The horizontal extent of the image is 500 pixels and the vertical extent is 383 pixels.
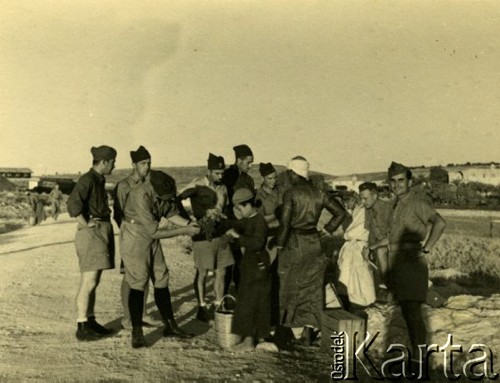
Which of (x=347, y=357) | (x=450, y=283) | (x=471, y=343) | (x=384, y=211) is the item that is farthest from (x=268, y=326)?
(x=450, y=283)

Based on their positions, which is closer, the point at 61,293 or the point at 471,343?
the point at 471,343

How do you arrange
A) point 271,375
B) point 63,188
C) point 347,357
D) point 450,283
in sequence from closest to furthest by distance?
point 271,375
point 347,357
point 450,283
point 63,188

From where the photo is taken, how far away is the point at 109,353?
205 inches

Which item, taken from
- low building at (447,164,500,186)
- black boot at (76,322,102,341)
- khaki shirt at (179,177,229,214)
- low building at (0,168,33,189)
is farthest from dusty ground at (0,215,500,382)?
low building at (0,168,33,189)

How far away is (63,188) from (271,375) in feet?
172

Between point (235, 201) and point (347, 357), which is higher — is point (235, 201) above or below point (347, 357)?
above

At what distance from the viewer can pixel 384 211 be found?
798 cm

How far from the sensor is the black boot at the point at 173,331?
229 inches

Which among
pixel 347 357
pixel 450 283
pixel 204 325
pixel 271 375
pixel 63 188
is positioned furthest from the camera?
pixel 63 188

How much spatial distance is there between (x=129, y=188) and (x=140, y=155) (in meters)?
0.54

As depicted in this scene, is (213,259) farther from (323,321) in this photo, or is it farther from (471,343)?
(471,343)

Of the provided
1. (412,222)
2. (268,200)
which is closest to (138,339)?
(268,200)

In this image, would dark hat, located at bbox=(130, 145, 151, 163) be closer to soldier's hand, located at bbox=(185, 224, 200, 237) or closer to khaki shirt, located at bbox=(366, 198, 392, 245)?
soldier's hand, located at bbox=(185, 224, 200, 237)

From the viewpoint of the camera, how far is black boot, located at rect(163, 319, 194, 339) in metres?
5.81
